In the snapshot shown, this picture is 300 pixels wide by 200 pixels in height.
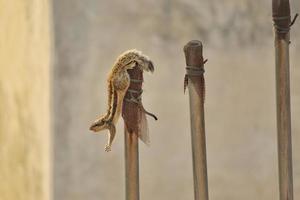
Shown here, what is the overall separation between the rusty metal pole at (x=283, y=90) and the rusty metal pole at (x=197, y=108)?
0.35 feet

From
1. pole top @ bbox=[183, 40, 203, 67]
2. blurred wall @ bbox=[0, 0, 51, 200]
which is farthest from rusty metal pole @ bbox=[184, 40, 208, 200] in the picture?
blurred wall @ bbox=[0, 0, 51, 200]

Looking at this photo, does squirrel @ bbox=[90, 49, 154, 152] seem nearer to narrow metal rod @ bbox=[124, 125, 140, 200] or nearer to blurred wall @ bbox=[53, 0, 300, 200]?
narrow metal rod @ bbox=[124, 125, 140, 200]

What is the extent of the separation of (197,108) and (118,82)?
109 mm

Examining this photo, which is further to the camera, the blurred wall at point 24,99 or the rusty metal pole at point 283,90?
the blurred wall at point 24,99

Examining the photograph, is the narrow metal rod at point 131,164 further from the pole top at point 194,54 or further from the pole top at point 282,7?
the pole top at point 282,7

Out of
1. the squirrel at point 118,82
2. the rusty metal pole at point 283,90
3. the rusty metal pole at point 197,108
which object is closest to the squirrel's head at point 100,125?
the squirrel at point 118,82

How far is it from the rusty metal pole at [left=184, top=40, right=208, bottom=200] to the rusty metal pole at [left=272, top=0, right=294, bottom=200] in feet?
0.35

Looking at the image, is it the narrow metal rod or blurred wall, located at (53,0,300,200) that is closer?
the narrow metal rod

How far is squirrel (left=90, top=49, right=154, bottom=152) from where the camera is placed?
4.08 feet

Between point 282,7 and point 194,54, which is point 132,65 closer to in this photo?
point 194,54

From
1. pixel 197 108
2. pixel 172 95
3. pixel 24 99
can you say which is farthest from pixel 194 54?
pixel 24 99

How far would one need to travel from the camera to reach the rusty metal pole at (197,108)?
1254 mm

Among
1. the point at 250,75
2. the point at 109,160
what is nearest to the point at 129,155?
the point at 109,160

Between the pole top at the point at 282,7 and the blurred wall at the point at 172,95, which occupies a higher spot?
the pole top at the point at 282,7
